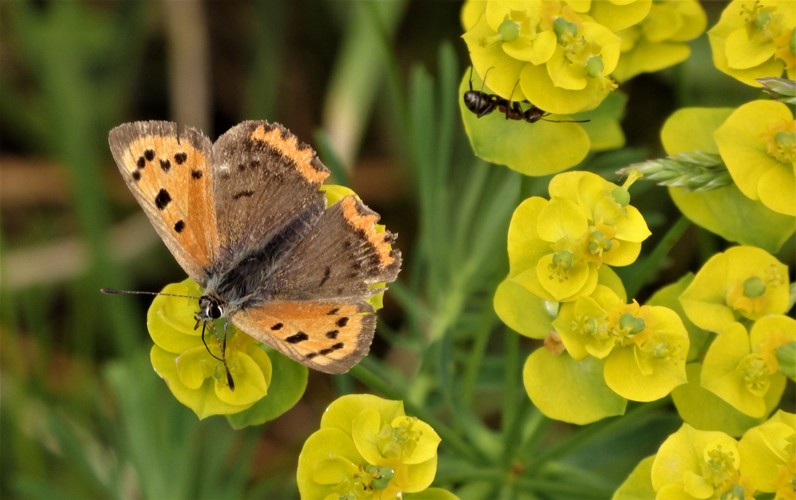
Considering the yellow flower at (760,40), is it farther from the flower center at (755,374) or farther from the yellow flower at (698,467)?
the yellow flower at (698,467)

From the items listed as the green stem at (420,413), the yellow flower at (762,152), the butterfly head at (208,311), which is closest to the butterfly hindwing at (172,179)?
the butterfly head at (208,311)

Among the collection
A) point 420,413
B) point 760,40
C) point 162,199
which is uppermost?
point 760,40

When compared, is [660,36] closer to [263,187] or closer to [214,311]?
[263,187]

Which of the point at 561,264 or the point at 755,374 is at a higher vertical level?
the point at 561,264

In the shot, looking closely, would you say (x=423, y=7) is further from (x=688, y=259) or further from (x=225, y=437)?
(x=225, y=437)

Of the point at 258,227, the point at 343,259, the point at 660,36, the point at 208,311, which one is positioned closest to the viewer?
the point at 208,311

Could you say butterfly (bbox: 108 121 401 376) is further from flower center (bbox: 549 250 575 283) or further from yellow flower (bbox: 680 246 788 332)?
yellow flower (bbox: 680 246 788 332)

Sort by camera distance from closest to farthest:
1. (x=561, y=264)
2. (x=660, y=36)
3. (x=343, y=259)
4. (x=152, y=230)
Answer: (x=561, y=264) < (x=343, y=259) < (x=660, y=36) < (x=152, y=230)

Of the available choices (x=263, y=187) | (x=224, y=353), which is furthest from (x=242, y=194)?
(x=224, y=353)
